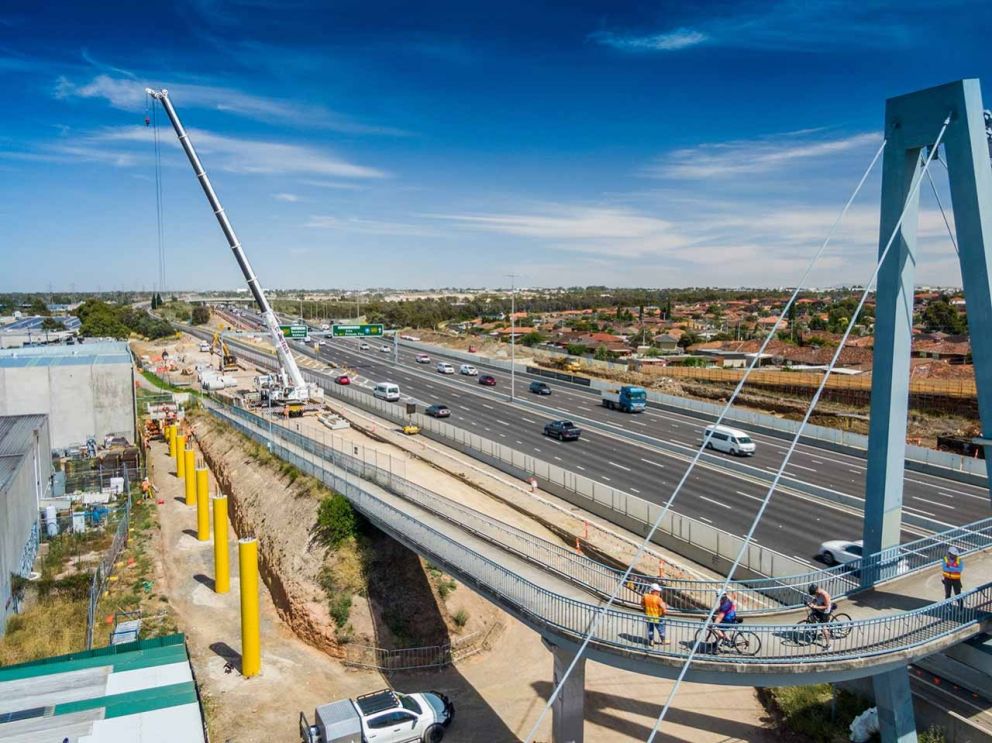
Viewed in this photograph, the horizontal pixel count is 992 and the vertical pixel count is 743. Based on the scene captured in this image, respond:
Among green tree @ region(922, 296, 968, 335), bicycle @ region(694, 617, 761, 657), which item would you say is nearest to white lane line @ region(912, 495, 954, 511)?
bicycle @ region(694, 617, 761, 657)

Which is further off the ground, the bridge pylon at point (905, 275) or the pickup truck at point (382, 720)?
the bridge pylon at point (905, 275)

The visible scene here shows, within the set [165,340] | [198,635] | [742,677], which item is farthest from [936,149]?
[165,340]

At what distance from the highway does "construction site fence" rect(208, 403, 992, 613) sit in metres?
5.46

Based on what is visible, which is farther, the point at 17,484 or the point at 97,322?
the point at 97,322

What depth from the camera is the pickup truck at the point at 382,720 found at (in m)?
18.1

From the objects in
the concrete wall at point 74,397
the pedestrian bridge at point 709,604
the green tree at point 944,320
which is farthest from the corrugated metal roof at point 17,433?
the green tree at point 944,320

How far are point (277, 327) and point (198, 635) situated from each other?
30.8 metres

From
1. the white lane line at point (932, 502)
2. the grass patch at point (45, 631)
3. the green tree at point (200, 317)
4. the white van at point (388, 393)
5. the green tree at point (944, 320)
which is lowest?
the grass patch at point (45, 631)

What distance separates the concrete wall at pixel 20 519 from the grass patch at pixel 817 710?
80.4 ft

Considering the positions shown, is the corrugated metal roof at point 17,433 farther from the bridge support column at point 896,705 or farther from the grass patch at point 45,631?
the bridge support column at point 896,705

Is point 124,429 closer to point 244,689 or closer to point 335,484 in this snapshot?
point 335,484

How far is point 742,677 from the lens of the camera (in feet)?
41.5

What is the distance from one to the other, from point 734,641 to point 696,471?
2381 cm

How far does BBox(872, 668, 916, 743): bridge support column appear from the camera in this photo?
14.8 m
